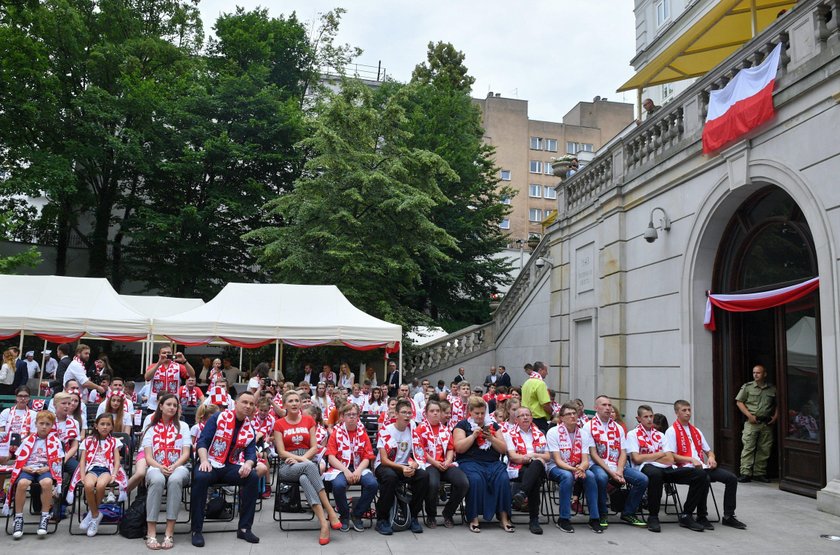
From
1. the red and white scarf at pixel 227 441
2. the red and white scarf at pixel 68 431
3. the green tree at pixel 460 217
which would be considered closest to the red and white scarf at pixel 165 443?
the red and white scarf at pixel 227 441

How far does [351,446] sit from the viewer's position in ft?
26.2

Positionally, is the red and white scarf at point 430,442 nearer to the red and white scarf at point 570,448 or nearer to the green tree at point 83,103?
the red and white scarf at point 570,448

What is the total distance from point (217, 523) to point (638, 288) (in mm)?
9273

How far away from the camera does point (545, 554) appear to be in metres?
6.71

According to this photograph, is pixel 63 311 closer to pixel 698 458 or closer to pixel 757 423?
pixel 698 458

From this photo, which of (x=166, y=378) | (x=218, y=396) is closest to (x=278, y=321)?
(x=166, y=378)

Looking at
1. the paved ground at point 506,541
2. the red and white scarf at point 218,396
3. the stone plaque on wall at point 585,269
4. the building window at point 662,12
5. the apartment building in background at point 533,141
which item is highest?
the apartment building in background at point 533,141

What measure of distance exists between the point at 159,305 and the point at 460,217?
1230cm

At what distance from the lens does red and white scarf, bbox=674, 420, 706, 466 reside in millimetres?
8156

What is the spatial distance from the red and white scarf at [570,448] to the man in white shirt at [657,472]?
0.67 meters

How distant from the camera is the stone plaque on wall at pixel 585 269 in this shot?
15492mm

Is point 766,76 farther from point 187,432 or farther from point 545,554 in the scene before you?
point 187,432

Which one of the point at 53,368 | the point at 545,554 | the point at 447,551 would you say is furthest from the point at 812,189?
the point at 53,368

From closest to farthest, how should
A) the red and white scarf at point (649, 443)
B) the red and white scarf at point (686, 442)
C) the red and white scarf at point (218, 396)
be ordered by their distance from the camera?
the red and white scarf at point (686, 442), the red and white scarf at point (649, 443), the red and white scarf at point (218, 396)
